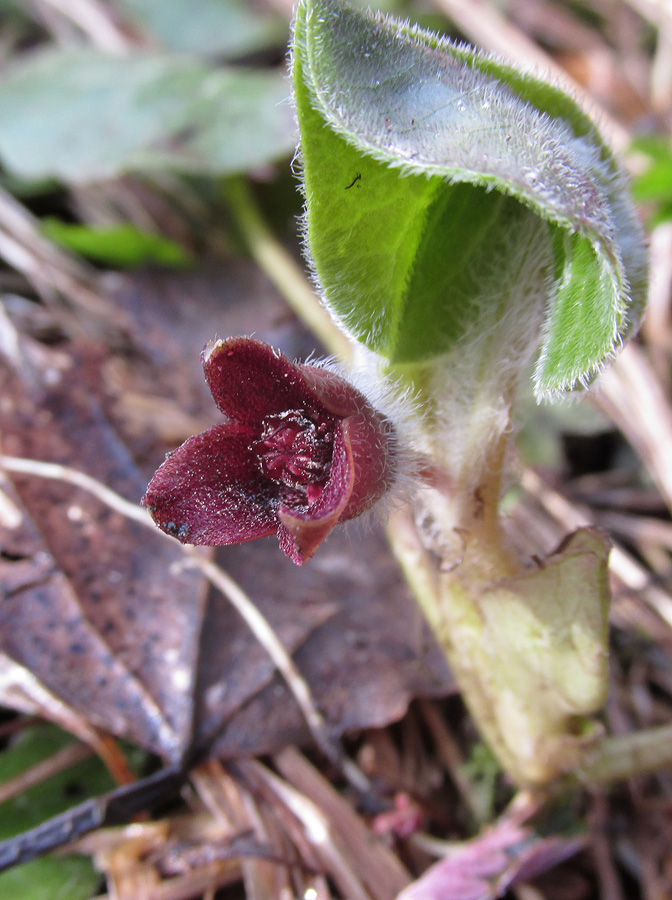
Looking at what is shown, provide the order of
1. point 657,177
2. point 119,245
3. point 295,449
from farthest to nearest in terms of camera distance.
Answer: point 119,245
point 657,177
point 295,449

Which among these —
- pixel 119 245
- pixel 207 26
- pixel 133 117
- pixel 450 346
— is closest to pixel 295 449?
pixel 450 346

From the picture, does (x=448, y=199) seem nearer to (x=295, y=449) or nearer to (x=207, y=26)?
(x=295, y=449)

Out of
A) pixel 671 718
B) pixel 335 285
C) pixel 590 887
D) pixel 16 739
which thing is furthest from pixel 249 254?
pixel 590 887

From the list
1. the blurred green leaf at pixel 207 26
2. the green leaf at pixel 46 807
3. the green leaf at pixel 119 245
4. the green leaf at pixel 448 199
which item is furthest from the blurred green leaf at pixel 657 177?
the green leaf at pixel 46 807

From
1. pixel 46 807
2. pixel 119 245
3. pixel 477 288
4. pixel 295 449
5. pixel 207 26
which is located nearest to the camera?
pixel 295 449

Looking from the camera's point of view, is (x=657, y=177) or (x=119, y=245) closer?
(x=657, y=177)

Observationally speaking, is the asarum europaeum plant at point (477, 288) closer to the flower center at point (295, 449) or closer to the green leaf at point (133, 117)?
the flower center at point (295, 449)

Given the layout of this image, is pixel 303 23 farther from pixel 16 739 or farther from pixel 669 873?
pixel 669 873
